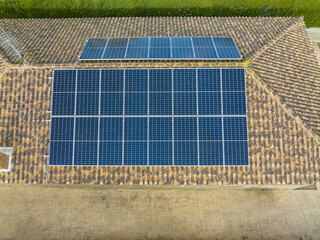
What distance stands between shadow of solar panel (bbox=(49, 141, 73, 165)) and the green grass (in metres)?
14.0

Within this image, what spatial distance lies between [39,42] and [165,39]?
8.16 metres

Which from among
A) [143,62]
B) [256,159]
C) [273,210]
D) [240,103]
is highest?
[143,62]

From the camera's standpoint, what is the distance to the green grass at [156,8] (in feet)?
65.3

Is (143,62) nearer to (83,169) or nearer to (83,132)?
(83,132)

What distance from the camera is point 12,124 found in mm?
12102

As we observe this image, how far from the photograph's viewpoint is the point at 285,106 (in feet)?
39.0

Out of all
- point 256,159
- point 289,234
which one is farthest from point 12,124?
point 289,234

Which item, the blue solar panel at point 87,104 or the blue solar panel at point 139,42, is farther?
the blue solar panel at point 139,42

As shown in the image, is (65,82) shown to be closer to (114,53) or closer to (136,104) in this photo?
(114,53)

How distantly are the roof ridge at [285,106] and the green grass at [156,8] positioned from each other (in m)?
11.2

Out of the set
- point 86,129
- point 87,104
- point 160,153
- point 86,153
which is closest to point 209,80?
point 160,153

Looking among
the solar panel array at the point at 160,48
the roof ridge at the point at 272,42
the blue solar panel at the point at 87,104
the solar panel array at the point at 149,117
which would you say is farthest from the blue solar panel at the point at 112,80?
the roof ridge at the point at 272,42

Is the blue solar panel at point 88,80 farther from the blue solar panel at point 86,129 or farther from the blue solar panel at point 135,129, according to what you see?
the blue solar panel at point 135,129

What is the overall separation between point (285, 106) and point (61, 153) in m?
12.2
